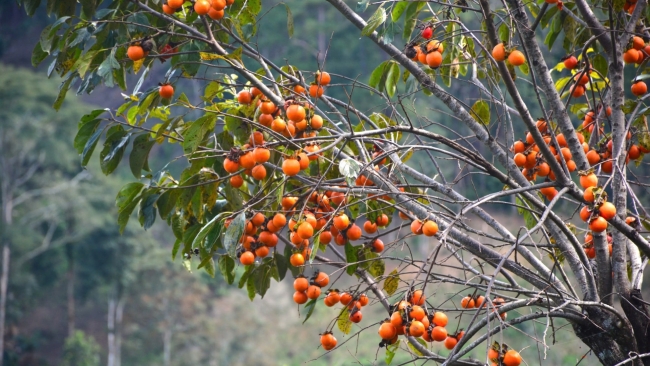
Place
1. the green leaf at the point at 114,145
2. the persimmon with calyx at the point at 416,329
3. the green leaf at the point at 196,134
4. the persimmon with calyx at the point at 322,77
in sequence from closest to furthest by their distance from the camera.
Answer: the persimmon with calyx at the point at 416,329 < the green leaf at the point at 196,134 < the persimmon with calyx at the point at 322,77 < the green leaf at the point at 114,145

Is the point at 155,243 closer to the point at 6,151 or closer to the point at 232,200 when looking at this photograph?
the point at 6,151

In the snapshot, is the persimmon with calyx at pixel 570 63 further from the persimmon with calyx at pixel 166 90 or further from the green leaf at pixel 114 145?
the green leaf at pixel 114 145

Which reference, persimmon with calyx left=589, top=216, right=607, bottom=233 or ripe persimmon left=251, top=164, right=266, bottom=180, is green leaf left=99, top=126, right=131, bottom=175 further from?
persimmon with calyx left=589, top=216, right=607, bottom=233

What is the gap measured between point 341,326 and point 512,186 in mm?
609

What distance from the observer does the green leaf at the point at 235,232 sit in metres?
1.57

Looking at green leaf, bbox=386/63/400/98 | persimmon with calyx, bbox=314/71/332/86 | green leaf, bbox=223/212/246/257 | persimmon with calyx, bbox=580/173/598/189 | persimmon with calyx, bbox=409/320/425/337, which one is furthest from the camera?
green leaf, bbox=386/63/400/98

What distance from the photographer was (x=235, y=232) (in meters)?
1.58

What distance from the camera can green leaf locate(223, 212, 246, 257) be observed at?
157cm

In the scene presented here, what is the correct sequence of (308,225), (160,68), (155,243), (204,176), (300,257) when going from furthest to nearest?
(160,68)
(155,243)
(204,176)
(300,257)
(308,225)

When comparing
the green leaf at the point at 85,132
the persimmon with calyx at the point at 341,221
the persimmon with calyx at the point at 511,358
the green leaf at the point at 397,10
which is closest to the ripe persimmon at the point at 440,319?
the persimmon with calyx at the point at 511,358

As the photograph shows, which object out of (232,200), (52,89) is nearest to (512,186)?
(232,200)

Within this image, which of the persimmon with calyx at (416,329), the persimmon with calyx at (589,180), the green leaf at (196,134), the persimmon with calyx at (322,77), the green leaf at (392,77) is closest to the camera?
the persimmon with calyx at (416,329)

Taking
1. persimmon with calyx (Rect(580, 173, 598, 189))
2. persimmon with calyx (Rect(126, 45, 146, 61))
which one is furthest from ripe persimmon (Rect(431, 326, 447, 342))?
persimmon with calyx (Rect(126, 45, 146, 61))

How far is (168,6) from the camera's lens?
5.63 feet
